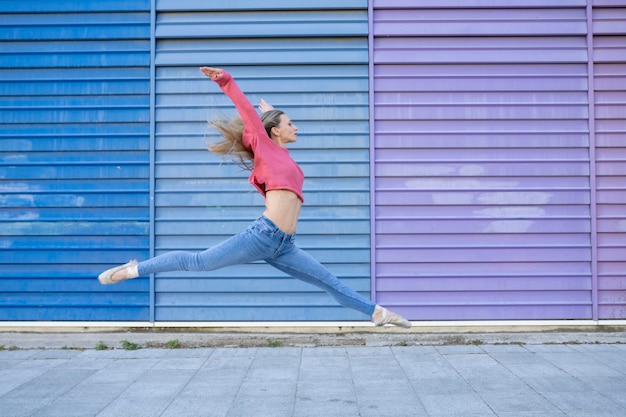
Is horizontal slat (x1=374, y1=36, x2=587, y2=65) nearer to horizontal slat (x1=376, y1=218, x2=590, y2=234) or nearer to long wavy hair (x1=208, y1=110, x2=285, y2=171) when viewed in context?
horizontal slat (x1=376, y1=218, x2=590, y2=234)

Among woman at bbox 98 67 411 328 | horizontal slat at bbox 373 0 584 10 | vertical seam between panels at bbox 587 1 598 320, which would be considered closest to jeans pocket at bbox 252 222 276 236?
woman at bbox 98 67 411 328

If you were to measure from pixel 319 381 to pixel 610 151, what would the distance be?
488 centimetres

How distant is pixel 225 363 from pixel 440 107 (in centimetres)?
414

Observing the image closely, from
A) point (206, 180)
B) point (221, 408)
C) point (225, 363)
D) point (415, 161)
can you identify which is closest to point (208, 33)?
point (206, 180)

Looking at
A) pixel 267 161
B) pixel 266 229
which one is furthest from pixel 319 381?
pixel 267 161

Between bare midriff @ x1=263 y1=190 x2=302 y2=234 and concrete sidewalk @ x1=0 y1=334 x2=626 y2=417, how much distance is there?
165 centimetres

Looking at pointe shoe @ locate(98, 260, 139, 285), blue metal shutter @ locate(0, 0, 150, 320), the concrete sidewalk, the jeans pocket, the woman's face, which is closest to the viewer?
the jeans pocket

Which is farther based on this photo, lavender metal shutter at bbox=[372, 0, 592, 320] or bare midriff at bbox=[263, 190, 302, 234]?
lavender metal shutter at bbox=[372, 0, 592, 320]

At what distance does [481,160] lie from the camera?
8289 mm

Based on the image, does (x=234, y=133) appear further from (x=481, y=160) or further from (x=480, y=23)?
(x=480, y=23)

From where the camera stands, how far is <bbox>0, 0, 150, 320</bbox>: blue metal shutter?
829 cm

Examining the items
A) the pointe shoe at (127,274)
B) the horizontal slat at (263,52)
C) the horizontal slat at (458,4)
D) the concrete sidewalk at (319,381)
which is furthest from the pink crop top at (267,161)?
the horizontal slat at (458,4)

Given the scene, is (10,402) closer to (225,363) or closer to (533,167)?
(225,363)

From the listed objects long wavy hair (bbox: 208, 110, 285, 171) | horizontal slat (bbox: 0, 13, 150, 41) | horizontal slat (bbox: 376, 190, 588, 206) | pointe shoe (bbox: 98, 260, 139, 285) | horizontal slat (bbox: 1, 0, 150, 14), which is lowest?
pointe shoe (bbox: 98, 260, 139, 285)
